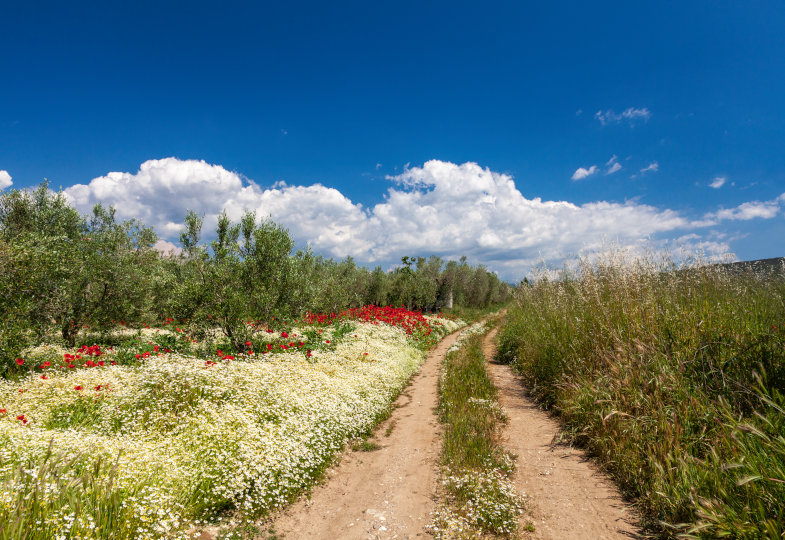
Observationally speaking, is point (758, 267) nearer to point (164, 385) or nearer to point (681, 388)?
point (681, 388)

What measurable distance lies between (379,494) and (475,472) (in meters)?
1.50

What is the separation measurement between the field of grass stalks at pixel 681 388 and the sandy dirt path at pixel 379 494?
2.72 m

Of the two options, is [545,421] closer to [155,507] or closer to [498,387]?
[498,387]

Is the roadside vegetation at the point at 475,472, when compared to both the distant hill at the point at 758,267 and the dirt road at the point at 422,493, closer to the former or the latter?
the dirt road at the point at 422,493

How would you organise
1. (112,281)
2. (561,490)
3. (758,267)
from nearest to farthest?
(561,490) → (758,267) → (112,281)

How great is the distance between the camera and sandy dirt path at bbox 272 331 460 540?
4.32 m

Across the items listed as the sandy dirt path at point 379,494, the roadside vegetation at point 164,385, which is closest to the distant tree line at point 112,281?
the roadside vegetation at point 164,385

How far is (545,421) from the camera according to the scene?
7461mm

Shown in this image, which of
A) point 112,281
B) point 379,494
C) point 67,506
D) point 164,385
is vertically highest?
point 112,281

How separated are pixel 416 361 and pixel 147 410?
10253 mm

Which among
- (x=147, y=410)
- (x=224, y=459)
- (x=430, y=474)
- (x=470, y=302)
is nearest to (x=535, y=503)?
(x=430, y=474)

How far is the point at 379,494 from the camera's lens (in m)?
5.16

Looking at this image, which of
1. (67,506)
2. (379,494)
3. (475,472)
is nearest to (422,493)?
(379,494)

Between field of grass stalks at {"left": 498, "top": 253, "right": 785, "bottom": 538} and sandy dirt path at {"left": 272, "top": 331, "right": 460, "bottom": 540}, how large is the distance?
2.72m
